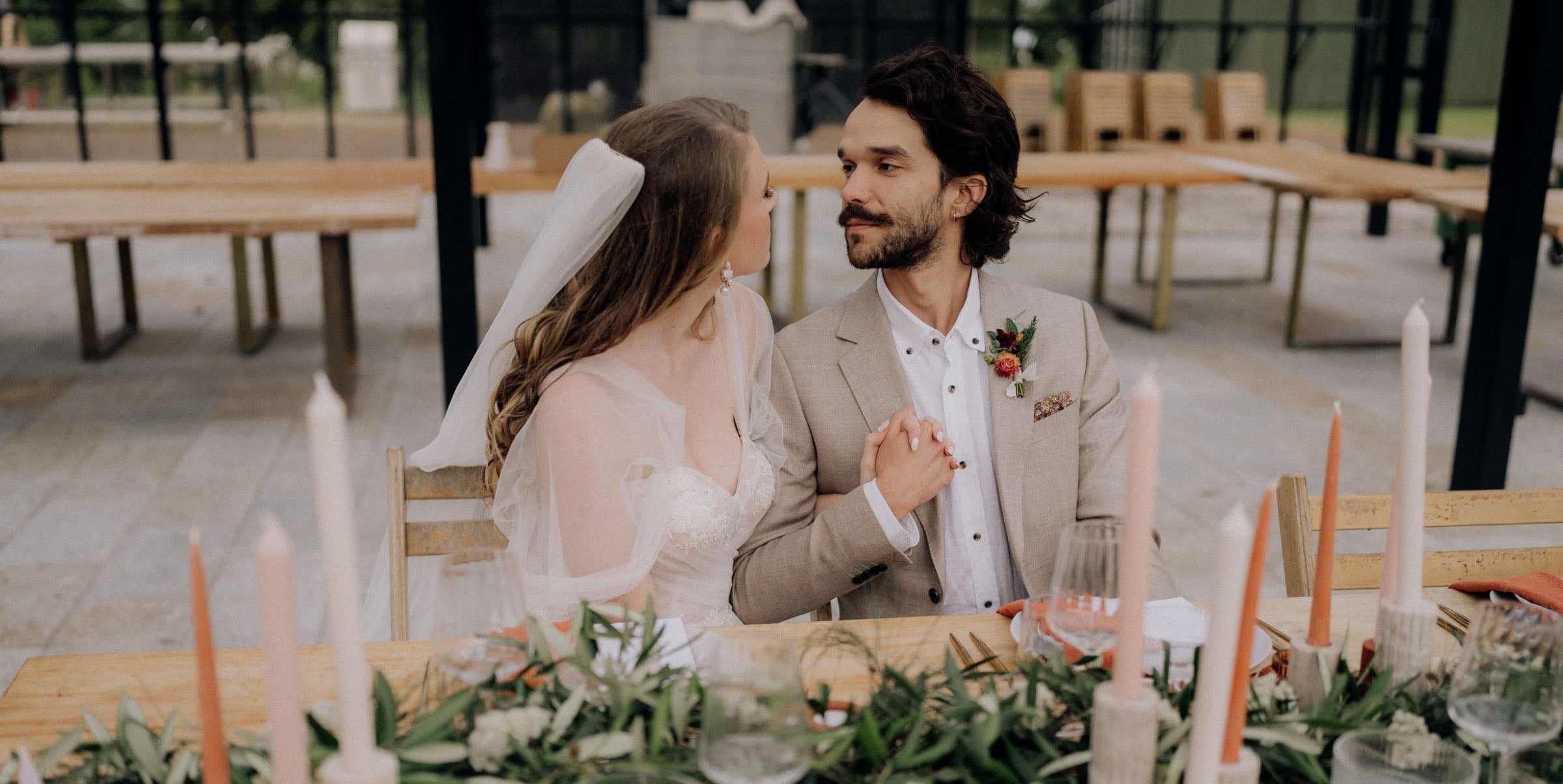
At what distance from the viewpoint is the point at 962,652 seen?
1.78 m

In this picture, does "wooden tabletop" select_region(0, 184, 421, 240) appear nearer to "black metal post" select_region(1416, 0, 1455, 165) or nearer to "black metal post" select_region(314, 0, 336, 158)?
"black metal post" select_region(314, 0, 336, 158)

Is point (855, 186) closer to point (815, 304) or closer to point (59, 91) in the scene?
point (815, 304)

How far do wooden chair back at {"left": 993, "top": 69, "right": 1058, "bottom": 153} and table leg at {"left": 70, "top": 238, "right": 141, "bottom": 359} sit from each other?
236 inches

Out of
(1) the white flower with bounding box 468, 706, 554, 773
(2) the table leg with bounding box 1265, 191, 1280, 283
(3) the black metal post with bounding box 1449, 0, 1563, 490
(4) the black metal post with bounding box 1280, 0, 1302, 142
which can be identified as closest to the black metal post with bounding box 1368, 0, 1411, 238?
(4) the black metal post with bounding box 1280, 0, 1302, 142

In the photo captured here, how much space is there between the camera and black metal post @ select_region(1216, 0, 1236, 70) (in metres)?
12.4

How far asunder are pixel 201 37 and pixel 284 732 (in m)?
14.0

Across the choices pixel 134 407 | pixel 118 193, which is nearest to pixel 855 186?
pixel 134 407

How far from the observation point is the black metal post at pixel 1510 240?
390cm

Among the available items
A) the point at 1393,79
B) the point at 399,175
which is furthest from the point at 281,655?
the point at 1393,79

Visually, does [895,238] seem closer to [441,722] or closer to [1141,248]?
[441,722]

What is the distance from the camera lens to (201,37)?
13.3 metres

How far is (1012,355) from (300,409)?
13.9 ft

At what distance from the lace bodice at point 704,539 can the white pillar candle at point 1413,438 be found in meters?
1.15

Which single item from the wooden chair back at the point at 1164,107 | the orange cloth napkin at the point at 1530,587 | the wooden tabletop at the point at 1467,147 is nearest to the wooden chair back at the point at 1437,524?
the orange cloth napkin at the point at 1530,587
